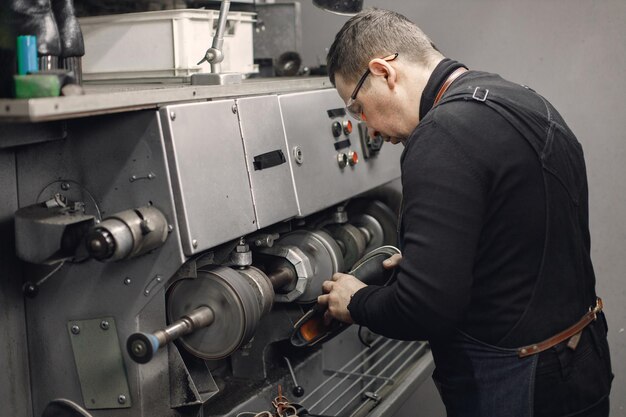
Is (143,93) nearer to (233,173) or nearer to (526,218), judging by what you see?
(233,173)

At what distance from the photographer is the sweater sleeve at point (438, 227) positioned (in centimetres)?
138

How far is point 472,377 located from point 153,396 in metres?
0.66

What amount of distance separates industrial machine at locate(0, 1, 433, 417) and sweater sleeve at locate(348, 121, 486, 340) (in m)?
0.39

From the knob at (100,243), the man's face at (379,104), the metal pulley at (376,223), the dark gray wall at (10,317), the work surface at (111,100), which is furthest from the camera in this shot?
the metal pulley at (376,223)

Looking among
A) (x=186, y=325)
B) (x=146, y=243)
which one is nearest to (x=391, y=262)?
(x=186, y=325)

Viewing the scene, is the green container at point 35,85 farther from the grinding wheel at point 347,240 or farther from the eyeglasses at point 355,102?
the grinding wheel at point 347,240

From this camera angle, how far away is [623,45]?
104 inches

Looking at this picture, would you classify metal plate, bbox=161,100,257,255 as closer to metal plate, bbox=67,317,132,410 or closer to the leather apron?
metal plate, bbox=67,317,132,410

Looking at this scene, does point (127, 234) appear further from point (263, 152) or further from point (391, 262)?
point (391, 262)

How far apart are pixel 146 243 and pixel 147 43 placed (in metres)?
0.75

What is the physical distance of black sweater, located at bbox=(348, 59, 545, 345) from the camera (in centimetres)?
139

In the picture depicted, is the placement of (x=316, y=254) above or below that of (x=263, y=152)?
below

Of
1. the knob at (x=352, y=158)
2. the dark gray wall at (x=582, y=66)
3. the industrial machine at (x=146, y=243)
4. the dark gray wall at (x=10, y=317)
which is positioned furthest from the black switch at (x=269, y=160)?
the dark gray wall at (x=582, y=66)

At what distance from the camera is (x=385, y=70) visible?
1.66 meters
